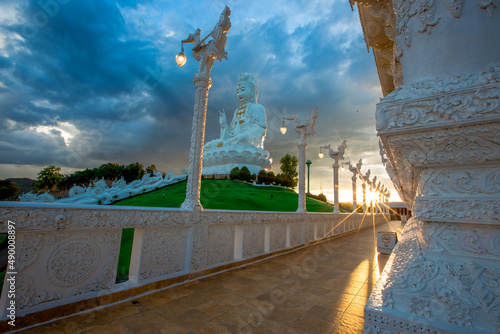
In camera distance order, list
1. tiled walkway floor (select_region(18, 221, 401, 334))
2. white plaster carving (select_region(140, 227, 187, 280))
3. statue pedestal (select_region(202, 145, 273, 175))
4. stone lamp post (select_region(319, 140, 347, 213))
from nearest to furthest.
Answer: tiled walkway floor (select_region(18, 221, 401, 334)) < white plaster carving (select_region(140, 227, 187, 280)) < stone lamp post (select_region(319, 140, 347, 213)) < statue pedestal (select_region(202, 145, 273, 175))

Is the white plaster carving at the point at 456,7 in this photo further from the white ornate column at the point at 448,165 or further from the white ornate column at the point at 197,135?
the white ornate column at the point at 197,135

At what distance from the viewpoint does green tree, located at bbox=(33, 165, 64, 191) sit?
33406 mm

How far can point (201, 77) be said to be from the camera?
4.76 m

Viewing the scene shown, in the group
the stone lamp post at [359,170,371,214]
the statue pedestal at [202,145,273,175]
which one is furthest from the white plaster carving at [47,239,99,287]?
the statue pedestal at [202,145,273,175]

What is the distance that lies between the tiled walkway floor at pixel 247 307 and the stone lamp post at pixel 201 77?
72.0 inches

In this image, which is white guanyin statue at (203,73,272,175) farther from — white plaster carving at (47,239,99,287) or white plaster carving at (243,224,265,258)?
white plaster carving at (47,239,99,287)

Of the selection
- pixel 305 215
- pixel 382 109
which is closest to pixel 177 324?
pixel 382 109

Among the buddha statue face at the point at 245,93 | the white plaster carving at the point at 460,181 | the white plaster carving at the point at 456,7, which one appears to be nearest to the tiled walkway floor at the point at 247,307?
the white plaster carving at the point at 460,181

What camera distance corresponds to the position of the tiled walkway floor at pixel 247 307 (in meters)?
2.37

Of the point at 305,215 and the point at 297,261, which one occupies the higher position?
the point at 305,215

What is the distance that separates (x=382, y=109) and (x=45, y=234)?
3.22 meters

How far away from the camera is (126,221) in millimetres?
3076

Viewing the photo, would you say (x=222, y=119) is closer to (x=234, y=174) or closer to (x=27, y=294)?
(x=234, y=174)

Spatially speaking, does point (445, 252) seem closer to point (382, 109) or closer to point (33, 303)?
point (382, 109)
